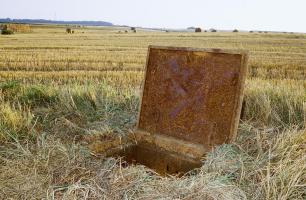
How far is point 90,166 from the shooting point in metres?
3.01

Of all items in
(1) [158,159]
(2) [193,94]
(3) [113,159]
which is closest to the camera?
(3) [113,159]

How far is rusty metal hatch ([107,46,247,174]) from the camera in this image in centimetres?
337

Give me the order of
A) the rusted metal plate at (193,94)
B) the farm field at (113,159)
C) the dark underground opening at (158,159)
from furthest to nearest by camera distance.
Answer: the dark underground opening at (158,159)
the rusted metal plate at (193,94)
the farm field at (113,159)

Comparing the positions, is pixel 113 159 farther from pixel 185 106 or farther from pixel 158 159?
pixel 185 106

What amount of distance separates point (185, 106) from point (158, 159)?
615mm

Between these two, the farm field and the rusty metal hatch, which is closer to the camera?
the farm field

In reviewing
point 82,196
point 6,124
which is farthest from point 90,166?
point 6,124

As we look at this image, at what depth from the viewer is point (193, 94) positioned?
3613 millimetres

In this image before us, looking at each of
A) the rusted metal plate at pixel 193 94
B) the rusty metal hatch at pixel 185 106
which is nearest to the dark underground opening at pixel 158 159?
the rusty metal hatch at pixel 185 106

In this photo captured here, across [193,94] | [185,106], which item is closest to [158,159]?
[185,106]

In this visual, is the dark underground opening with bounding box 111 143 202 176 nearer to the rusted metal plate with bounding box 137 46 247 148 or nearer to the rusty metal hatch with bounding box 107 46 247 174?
the rusty metal hatch with bounding box 107 46 247 174

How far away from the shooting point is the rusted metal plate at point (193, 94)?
335cm

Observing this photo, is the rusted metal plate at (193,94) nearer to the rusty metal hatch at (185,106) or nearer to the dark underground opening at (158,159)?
the rusty metal hatch at (185,106)

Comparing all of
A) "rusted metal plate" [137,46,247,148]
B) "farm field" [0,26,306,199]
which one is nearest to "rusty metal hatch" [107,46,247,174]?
"rusted metal plate" [137,46,247,148]
